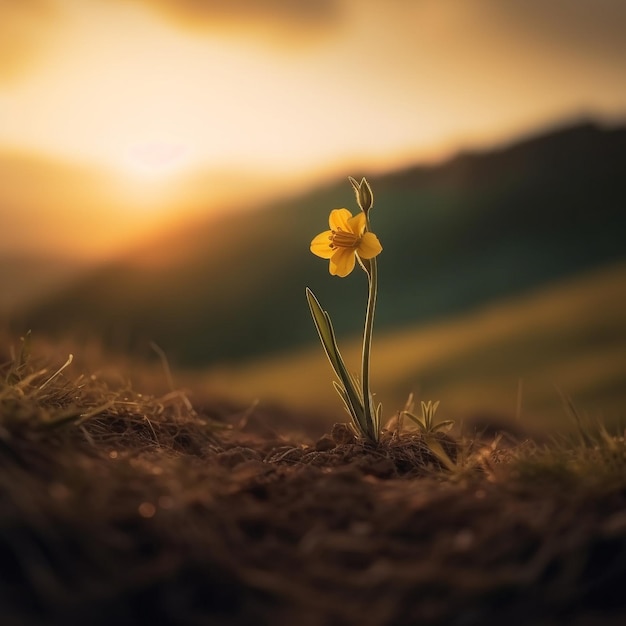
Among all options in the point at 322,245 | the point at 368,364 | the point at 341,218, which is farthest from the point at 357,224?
the point at 368,364

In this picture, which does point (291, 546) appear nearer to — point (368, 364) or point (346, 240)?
point (368, 364)

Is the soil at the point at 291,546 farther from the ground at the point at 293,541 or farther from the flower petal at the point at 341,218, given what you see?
the flower petal at the point at 341,218

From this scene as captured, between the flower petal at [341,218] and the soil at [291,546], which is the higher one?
the flower petal at [341,218]

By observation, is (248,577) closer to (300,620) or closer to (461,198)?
(300,620)

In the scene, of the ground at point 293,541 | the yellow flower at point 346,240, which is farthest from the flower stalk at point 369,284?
the ground at point 293,541

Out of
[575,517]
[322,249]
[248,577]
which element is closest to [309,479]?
[248,577]

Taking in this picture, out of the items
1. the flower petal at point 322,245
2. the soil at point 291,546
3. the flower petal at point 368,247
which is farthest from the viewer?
the flower petal at point 322,245

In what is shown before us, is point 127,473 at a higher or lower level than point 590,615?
higher

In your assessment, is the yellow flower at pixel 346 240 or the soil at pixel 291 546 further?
the yellow flower at pixel 346 240
